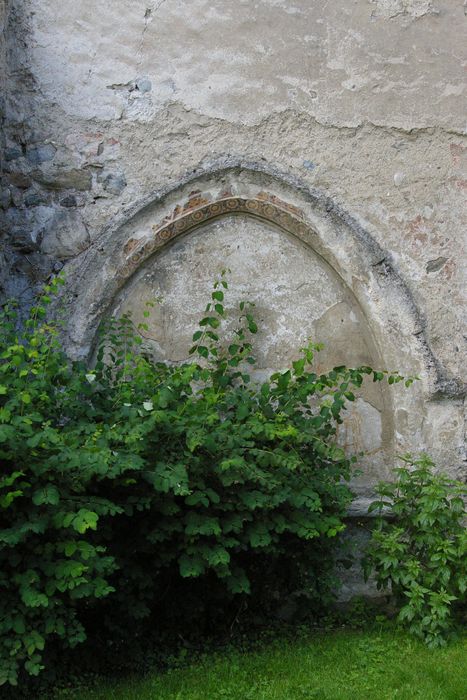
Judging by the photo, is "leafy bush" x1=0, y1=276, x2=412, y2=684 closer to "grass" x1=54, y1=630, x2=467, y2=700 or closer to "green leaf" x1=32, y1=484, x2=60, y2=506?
"green leaf" x1=32, y1=484, x2=60, y2=506

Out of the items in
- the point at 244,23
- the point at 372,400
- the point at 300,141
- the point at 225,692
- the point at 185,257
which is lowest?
the point at 225,692

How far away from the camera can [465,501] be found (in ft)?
17.6

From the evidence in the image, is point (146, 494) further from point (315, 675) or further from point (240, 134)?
point (240, 134)

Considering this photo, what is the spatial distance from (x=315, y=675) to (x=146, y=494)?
43.1 inches

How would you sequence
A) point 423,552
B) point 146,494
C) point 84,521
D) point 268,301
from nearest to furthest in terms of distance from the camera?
point 84,521 → point 146,494 → point 423,552 → point 268,301

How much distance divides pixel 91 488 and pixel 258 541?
2.60ft

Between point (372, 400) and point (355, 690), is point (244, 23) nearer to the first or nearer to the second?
point (372, 400)

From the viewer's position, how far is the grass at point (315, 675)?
398 cm

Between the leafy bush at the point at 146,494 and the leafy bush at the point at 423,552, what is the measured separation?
0.30m

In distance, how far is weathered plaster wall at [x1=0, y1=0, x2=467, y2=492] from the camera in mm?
5488

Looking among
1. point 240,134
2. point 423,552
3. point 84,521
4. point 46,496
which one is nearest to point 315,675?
point 423,552

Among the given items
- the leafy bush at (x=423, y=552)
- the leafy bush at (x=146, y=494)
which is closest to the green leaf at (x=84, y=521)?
the leafy bush at (x=146, y=494)

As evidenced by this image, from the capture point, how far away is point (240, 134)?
18.3ft

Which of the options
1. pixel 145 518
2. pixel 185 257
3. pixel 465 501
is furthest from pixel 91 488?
pixel 465 501
